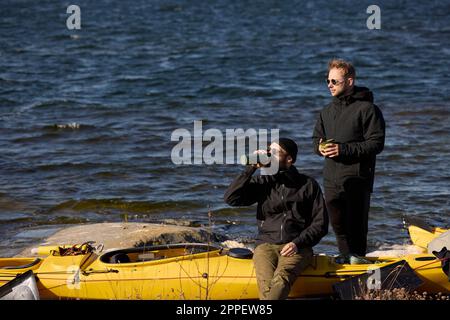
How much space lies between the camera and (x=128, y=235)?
877cm

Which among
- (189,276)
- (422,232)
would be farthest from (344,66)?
(422,232)

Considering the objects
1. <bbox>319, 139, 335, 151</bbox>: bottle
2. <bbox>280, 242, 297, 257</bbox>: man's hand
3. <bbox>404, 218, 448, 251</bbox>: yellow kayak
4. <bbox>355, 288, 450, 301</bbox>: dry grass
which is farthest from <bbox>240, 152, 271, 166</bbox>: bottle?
<bbox>404, 218, 448, 251</bbox>: yellow kayak

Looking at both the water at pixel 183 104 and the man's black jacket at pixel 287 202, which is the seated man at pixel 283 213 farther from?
the water at pixel 183 104

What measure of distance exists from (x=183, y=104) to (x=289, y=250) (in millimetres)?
12668

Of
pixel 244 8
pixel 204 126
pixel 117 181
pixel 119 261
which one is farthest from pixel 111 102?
pixel 244 8

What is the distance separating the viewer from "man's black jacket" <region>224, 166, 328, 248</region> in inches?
251

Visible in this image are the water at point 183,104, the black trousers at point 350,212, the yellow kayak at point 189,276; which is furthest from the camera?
the water at point 183,104

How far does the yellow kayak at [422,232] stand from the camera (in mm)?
8134

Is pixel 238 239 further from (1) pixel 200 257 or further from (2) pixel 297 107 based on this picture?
(2) pixel 297 107

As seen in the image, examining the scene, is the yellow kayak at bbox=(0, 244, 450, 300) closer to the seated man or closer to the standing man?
the seated man

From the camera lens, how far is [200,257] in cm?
675

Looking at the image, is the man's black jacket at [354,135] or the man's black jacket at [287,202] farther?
the man's black jacket at [354,135]

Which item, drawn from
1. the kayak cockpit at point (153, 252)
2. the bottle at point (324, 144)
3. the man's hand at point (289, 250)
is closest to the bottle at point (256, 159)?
the bottle at point (324, 144)

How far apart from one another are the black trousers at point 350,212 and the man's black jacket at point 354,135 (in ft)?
0.18
